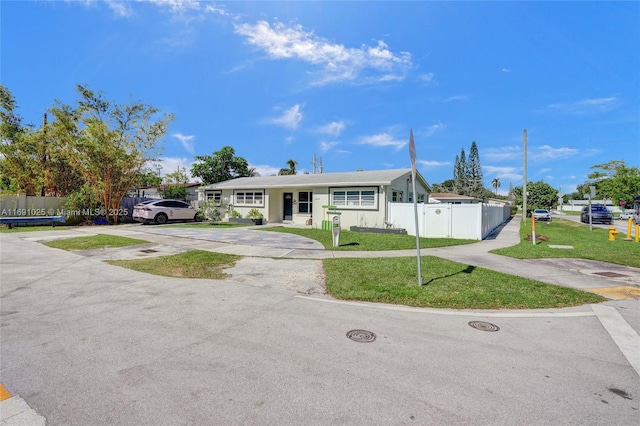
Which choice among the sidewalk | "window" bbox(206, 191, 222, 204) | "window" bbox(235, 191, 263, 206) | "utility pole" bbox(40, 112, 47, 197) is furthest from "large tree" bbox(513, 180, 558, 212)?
"utility pole" bbox(40, 112, 47, 197)

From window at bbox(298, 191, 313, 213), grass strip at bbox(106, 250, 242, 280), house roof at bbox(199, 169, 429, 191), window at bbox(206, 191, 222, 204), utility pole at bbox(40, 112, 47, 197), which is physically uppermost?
utility pole at bbox(40, 112, 47, 197)

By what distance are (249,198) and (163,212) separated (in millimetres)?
5991

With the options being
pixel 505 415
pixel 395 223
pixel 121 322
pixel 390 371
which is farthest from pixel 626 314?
pixel 395 223

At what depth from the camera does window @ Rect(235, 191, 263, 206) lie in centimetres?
2223

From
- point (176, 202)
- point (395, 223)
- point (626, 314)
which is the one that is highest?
point (176, 202)

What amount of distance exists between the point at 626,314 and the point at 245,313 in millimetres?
5964

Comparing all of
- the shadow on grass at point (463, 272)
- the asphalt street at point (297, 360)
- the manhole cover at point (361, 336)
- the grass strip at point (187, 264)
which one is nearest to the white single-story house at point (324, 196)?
the shadow on grass at point (463, 272)

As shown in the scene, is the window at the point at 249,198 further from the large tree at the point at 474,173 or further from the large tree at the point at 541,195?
the large tree at the point at 474,173

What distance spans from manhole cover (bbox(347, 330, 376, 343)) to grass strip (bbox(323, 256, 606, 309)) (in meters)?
1.44

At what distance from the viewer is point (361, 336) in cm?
373

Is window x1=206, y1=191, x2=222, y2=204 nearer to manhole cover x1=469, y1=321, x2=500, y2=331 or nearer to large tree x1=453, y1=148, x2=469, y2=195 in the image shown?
manhole cover x1=469, y1=321, x2=500, y2=331

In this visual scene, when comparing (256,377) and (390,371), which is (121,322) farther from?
(390,371)

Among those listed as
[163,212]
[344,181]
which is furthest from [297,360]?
[163,212]

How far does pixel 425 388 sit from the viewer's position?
2611 millimetres
